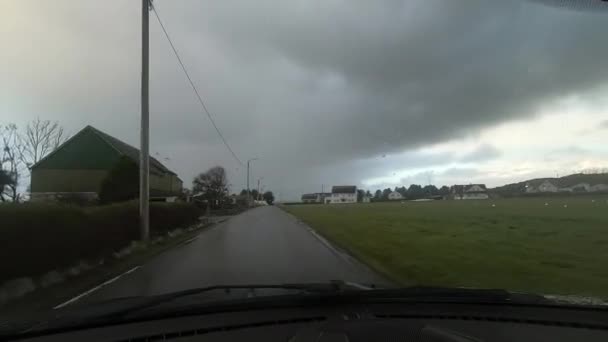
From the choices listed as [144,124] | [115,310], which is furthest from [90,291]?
[144,124]

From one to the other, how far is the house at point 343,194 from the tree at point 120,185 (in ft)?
425

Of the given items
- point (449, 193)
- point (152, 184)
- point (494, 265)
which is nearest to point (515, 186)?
point (449, 193)

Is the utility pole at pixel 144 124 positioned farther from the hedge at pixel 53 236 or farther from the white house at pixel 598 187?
the white house at pixel 598 187

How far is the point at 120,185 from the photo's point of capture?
105ft

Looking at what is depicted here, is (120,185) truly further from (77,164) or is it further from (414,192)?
(414,192)

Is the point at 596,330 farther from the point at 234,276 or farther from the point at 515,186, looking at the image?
the point at 515,186

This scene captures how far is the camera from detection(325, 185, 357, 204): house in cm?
16162

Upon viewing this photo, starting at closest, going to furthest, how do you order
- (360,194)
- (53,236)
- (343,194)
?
(53,236) < (343,194) < (360,194)

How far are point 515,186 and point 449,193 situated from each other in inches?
1081


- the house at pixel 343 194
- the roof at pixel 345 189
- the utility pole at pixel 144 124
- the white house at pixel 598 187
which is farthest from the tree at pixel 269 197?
the utility pole at pixel 144 124

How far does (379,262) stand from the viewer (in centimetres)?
1173

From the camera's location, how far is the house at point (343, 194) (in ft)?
530

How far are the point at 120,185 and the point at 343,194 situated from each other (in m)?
136

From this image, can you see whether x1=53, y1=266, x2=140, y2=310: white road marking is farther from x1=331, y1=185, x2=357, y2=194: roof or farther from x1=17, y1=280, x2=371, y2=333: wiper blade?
x1=331, y1=185, x2=357, y2=194: roof
